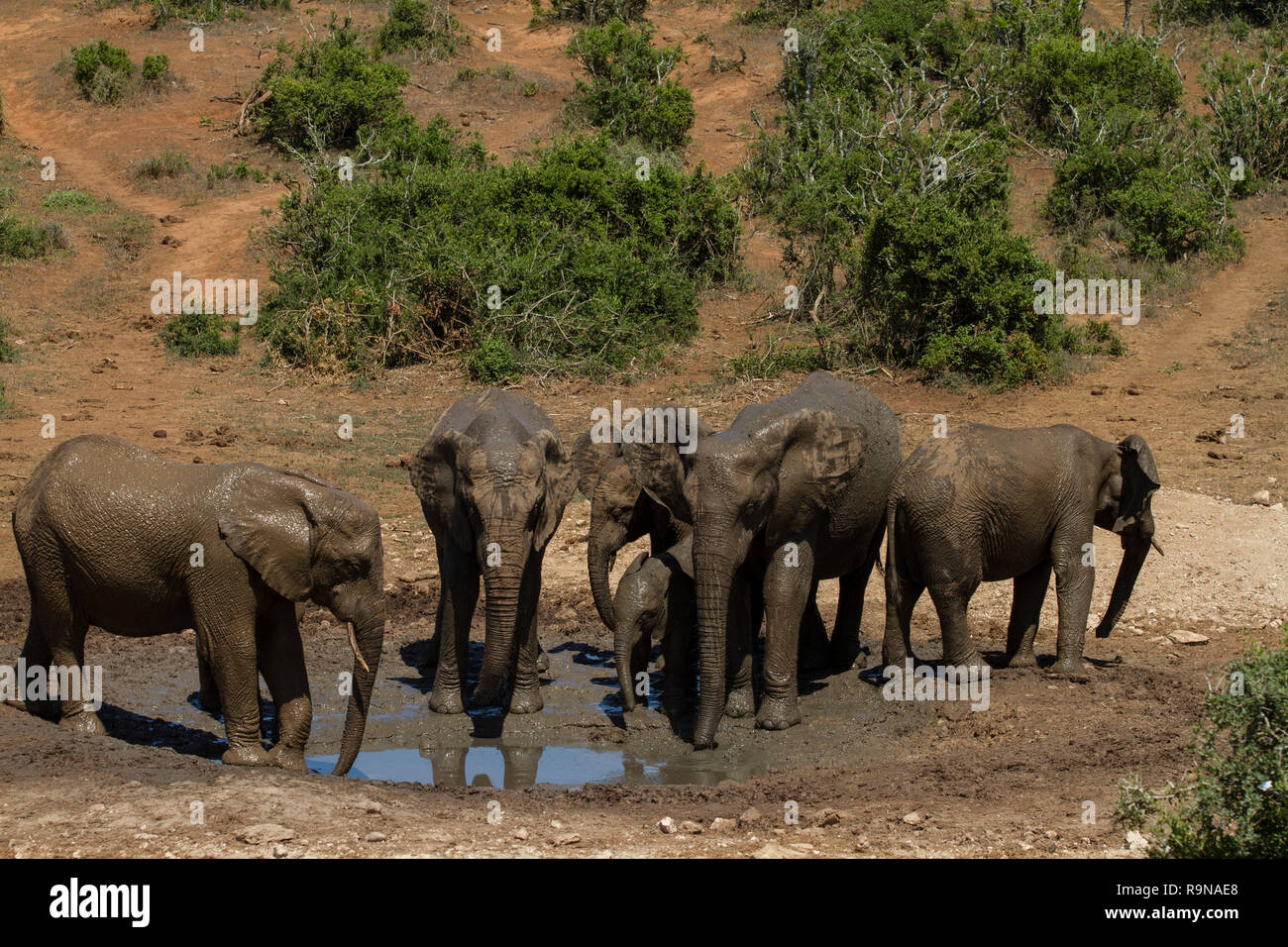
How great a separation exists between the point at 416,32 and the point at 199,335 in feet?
56.8

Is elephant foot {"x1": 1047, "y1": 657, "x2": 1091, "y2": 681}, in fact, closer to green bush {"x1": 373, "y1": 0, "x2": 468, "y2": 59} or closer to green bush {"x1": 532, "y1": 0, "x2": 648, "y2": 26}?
green bush {"x1": 373, "y1": 0, "x2": 468, "y2": 59}

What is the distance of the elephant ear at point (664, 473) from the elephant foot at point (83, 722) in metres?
4.03

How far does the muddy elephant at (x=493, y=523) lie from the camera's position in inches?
383

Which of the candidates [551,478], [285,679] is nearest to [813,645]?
[551,478]

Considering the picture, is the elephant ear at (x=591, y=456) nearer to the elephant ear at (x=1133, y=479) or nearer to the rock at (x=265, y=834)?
the elephant ear at (x=1133, y=479)

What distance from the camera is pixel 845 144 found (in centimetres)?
2569

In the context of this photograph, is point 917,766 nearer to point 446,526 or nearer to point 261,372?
point 446,526

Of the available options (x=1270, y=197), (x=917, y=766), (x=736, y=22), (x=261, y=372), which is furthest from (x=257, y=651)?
(x=736, y=22)

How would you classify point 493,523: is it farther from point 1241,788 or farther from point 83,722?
point 1241,788

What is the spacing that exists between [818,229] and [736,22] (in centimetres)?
1898

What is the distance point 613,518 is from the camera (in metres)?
11.5

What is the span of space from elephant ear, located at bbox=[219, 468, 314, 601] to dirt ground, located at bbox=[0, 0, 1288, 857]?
123 centimetres

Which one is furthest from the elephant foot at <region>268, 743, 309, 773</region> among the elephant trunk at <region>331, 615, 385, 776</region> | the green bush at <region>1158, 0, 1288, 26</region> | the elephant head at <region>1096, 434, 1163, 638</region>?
the green bush at <region>1158, 0, 1288, 26</region>

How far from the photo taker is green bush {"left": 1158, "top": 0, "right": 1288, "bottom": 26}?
36.1 meters
